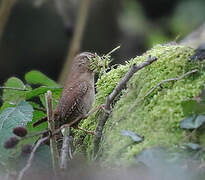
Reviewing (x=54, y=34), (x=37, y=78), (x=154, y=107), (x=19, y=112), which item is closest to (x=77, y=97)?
(x=37, y=78)

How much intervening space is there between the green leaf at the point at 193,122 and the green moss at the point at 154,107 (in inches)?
1.8

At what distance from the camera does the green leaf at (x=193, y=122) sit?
5.89 ft

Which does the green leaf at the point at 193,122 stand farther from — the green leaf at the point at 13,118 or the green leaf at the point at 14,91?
the green leaf at the point at 14,91

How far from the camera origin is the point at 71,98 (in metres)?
2.79

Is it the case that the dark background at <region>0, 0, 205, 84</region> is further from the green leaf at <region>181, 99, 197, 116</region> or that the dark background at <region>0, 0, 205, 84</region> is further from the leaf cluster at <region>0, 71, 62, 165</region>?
the green leaf at <region>181, 99, 197, 116</region>

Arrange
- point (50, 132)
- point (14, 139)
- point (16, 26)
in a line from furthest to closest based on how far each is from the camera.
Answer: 1. point (16, 26)
2. point (50, 132)
3. point (14, 139)

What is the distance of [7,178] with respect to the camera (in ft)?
6.05

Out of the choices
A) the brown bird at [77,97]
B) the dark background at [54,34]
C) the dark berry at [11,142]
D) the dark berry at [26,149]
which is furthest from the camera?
the dark background at [54,34]

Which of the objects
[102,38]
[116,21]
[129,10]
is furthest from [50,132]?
[129,10]

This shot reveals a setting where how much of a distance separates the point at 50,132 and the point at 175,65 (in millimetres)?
654

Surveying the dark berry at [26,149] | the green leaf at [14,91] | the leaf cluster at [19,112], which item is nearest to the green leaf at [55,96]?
the leaf cluster at [19,112]

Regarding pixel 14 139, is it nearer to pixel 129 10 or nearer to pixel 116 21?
pixel 116 21

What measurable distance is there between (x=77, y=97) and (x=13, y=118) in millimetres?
617

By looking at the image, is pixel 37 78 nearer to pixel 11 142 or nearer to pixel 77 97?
pixel 77 97
